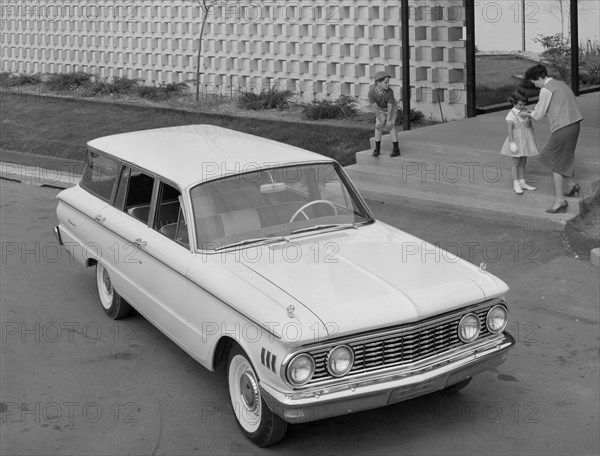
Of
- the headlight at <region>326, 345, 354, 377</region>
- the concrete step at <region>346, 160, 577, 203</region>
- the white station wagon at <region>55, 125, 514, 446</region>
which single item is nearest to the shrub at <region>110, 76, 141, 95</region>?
the concrete step at <region>346, 160, 577, 203</region>

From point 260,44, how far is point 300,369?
42.1 feet

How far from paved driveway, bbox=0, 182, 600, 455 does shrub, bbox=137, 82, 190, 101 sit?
9892 mm

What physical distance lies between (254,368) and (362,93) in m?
10.8

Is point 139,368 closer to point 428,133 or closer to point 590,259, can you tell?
point 590,259

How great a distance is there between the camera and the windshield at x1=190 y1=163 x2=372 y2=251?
6.78 m

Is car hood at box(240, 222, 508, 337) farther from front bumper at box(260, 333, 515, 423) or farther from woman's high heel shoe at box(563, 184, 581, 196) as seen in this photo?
woman's high heel shoe at box(563, 184, 581, 196)

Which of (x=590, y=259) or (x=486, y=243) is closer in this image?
(x=590, y=259)

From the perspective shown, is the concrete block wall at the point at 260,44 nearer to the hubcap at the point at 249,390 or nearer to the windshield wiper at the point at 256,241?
the windshield wiper at the point at 256,241

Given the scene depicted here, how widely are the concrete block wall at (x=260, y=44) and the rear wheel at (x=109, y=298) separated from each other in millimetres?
7922

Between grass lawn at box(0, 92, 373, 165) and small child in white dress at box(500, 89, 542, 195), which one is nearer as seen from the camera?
small child in white dress at box(500, 89, 542, 195)

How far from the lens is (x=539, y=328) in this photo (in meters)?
7.93

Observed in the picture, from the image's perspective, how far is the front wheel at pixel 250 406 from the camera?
5.82 m

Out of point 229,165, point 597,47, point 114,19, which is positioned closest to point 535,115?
point 229,165

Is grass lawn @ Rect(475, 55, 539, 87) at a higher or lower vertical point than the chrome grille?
higher
